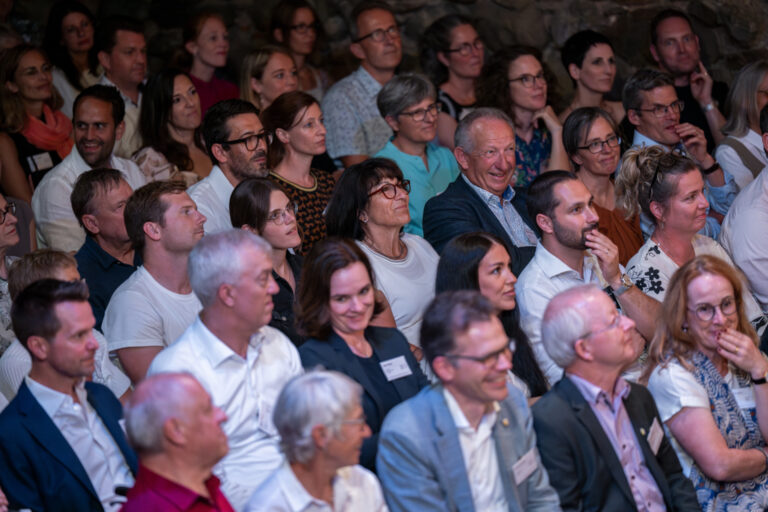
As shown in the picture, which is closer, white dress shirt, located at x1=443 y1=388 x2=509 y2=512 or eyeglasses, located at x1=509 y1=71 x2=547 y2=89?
white dress shirt, located at x1=443 y1=388 x2=509 y2=512

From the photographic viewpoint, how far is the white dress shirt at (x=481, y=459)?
2730 mm

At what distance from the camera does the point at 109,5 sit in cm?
638

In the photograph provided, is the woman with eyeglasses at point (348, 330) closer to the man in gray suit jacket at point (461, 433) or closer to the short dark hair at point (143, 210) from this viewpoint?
the man in gray suit jacket at point (461, 433)

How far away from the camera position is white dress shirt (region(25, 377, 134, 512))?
2.79 metres

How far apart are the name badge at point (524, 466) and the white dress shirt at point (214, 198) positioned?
6.49 feet

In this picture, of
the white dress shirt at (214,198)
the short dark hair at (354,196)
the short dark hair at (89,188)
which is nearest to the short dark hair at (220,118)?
the white dress shirt at (214,198)

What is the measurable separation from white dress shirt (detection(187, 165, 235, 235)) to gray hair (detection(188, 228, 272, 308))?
4.37 ft

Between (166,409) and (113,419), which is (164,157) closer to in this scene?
(113,419)

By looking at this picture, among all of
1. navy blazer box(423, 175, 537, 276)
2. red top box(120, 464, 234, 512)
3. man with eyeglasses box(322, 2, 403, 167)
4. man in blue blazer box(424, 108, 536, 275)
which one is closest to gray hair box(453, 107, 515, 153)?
man in blue blazer box(424, 108, 536, 275)

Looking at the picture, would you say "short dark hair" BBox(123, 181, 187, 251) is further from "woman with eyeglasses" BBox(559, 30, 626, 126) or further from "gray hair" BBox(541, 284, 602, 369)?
"woman with eyeglasses" BBox(559, 30, 626, 126)

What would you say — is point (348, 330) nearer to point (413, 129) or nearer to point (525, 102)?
point (413, 129)

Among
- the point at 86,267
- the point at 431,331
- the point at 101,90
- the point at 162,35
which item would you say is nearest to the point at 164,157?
the point at 101,90

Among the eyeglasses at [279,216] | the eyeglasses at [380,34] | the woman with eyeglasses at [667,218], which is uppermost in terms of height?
the eyeglasses at [380,34]

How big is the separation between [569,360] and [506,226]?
4.94ft
